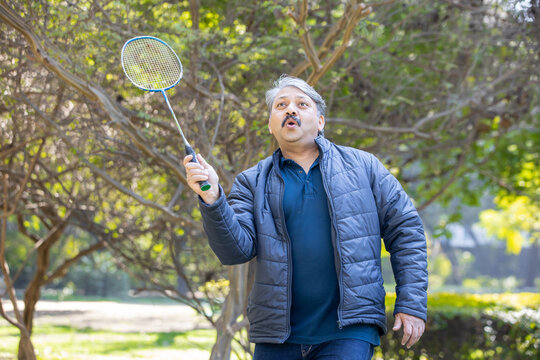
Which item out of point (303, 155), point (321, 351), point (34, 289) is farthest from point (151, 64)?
point (34, 289)

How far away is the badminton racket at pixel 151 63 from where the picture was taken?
3.34 metres

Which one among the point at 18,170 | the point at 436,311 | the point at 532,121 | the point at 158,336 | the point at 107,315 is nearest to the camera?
the point at 18,170

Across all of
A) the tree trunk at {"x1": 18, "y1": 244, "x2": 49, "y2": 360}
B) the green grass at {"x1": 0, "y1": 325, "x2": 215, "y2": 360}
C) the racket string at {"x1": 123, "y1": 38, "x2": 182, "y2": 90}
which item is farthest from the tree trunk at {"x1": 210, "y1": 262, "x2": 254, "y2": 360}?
the green grass at {"x1": 0, "y1": 325, "x2": 215, "y2": 360}

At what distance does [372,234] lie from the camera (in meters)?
2.76

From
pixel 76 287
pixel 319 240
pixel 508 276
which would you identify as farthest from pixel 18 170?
pixel 508 276

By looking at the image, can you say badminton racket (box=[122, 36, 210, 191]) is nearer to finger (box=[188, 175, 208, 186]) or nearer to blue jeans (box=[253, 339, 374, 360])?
finger (box=[188, 175, 208, 186])

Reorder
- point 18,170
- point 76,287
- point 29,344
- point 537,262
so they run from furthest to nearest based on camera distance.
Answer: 1. point 537,262
2. point 76,287
3. point 18,170
4. point 29,344

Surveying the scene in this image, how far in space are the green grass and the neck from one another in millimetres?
6037

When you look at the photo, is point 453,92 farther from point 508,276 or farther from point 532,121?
point 508,276

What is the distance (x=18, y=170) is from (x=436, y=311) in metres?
5.25

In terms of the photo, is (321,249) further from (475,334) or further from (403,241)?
(475,334)

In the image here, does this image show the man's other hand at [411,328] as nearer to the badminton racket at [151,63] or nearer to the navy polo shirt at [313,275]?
the navy polo shirt at [313,275]

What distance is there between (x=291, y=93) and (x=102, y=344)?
941 cm

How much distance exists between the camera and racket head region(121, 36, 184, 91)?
11.0 ft
